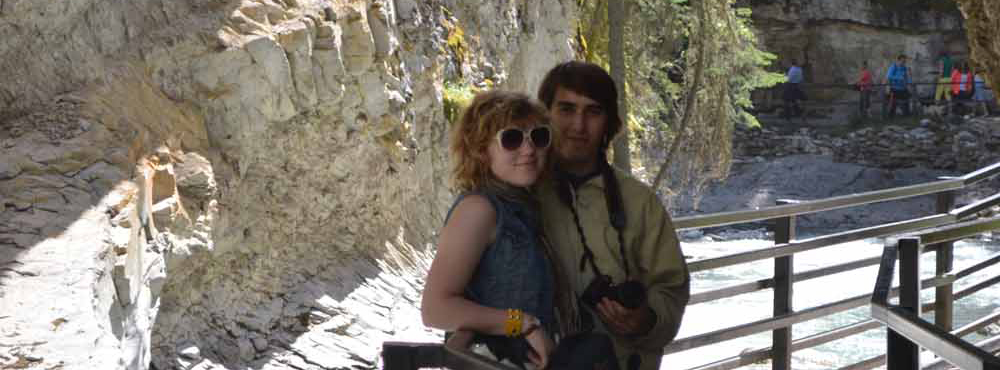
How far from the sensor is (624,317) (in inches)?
101


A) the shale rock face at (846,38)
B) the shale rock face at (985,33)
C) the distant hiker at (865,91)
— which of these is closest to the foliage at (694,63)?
the shale rock face at (985,33)

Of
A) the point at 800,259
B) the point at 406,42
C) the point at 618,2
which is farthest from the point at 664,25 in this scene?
the point at 406,42

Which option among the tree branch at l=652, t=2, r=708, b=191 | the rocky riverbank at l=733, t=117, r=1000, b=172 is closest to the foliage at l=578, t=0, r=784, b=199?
the tree branch at l=652, t=2, r=708, b=191

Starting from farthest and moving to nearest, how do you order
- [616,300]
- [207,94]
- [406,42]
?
1. [406,42]
2. [207,94]
3. [616,300]

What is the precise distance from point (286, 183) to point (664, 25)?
A: 33.8 feet

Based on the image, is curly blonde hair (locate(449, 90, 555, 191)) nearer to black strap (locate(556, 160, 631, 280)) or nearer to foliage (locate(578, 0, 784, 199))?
black strap (locate(556, 160, 631, 280))

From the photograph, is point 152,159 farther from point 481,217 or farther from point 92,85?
point 481,217

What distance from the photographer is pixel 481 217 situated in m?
2.35

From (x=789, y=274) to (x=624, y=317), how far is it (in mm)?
2577

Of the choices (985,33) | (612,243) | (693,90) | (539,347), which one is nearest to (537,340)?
(539,347)

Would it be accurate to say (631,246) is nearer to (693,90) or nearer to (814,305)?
(814,305)

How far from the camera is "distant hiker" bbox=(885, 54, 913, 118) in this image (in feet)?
103

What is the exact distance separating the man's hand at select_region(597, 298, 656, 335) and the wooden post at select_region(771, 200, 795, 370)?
2461 millimetres

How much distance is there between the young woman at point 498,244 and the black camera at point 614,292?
0.09m
